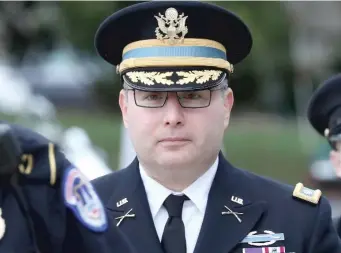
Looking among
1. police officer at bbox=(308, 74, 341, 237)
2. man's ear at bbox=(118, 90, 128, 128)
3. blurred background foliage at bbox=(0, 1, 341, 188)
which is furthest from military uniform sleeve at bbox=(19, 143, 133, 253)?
blurred background foliage at bbox=(0, 1, 341, 188)

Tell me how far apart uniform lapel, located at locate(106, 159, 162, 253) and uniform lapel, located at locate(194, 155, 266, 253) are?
168 millimetres

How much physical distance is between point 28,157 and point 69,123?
14.8 metres

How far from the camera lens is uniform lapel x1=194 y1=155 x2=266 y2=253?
3.18 meters

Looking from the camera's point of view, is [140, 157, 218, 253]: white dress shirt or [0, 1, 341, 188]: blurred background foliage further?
[0, 1, 341, 188]: blurred background foliage

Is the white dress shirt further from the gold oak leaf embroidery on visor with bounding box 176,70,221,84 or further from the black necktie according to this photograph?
the gold oak leaf embroidery on visor with bounding box 176,70,221,84

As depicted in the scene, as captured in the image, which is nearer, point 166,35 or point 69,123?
point 166,35

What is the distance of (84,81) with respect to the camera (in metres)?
23.6

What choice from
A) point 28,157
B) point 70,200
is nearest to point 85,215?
point 70,200

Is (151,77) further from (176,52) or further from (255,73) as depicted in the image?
(255,73)

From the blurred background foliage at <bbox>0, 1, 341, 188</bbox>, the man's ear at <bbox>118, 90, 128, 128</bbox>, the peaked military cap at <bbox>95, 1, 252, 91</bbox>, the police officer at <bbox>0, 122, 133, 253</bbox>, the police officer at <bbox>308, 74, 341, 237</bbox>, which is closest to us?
the police officer at <bbox>0, 122, 133, 253</bbox>

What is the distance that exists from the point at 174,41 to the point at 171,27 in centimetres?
5

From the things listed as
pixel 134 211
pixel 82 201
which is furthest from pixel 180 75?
pixel 82 201

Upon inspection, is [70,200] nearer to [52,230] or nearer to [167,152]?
[52,230]

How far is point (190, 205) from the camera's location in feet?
10.6
